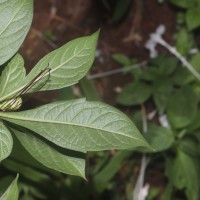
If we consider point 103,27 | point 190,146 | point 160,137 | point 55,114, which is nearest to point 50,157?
point 55,114

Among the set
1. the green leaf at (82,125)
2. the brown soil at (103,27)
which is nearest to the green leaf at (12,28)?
the green leaf at (82,125)

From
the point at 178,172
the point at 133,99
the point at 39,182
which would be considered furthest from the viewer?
the point at 133,99

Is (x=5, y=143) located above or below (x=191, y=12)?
above

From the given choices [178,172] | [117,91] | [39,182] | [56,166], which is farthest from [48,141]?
[117,91]

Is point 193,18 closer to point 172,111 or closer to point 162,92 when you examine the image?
point 162,92

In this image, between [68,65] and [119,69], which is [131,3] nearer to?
[119,69]

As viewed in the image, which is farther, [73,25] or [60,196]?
[73,25]

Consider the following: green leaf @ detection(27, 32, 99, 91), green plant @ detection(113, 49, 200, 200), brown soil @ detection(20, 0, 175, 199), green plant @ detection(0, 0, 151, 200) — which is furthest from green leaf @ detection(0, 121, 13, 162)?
brown soil @ detection(20, 0, 175, 199)
